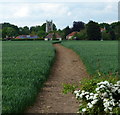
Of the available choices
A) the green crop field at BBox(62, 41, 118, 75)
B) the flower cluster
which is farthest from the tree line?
the flower cluster

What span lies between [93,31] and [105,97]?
8271 cm

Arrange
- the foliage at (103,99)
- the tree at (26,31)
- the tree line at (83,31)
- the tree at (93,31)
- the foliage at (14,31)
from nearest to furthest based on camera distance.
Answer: the foliage at (103,99)
the tree at (93,31)
the tree line at (83,31)
the foliage at (14,31)
the tree at (26,31)

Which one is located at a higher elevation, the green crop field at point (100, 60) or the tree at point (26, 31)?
the tree at point (26, 31)

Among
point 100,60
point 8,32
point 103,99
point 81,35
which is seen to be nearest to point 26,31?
point 8,32

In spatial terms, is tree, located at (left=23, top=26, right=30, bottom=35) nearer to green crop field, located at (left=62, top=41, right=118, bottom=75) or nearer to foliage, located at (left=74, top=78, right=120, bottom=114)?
green crop field, located at (left=62, top=41, right=118, bottom=75)

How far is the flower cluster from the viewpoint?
4234 mm

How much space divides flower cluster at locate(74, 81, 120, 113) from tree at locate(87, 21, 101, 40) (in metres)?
79.8

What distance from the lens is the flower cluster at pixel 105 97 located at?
4.23 m

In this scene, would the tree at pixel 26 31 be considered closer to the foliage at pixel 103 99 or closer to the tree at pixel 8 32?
the tree at pixel 8 32

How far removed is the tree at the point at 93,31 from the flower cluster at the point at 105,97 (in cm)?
7981

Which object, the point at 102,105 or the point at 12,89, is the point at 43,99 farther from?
the point at 102,105

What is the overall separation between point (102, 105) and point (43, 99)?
10.9ft

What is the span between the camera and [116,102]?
445 centimetres

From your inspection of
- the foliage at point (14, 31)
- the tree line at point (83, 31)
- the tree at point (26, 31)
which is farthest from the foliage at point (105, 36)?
the tree at point (26, 31)
